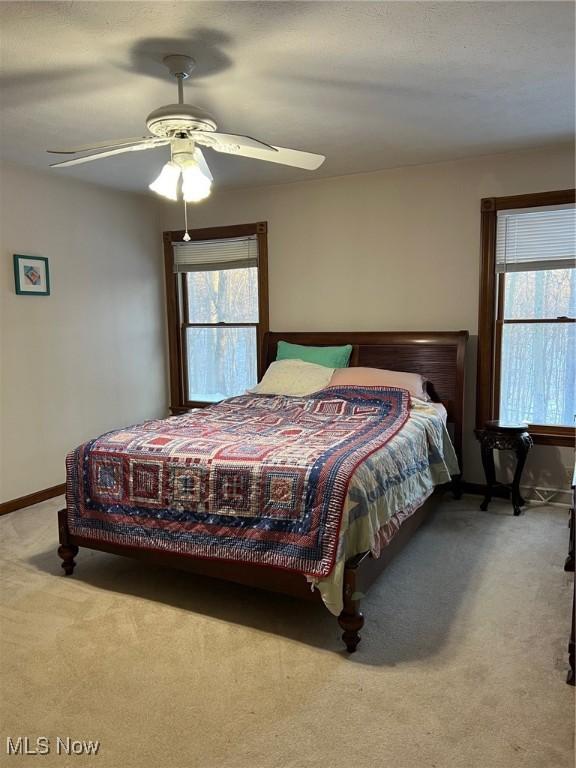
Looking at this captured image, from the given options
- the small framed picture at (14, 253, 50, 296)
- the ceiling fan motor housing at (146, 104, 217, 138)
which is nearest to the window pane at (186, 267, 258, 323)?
the small framed picture at (14, 253, 50, 296)

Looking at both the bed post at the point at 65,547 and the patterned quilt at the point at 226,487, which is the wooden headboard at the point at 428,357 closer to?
the patterned quilt at the point at 226,487

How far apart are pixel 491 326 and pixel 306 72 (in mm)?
2381

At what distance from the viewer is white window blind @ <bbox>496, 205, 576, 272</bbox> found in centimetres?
393

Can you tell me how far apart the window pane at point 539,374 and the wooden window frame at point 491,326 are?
2.2 inches

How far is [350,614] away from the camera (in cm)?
233

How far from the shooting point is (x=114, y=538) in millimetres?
2906

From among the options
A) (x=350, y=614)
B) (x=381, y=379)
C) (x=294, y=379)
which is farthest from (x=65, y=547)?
(x=381, y=379)

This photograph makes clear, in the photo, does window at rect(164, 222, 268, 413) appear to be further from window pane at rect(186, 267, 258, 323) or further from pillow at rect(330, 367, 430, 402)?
pillow at rect(330, 367, 430, 402)

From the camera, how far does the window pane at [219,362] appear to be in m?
5.32

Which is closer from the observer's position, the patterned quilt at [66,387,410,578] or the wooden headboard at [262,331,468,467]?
A: the patterned quilt at [66,387,410,578]

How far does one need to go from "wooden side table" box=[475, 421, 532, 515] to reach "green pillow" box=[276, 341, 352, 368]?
1.14 m

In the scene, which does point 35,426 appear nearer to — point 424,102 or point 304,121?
point 304,121

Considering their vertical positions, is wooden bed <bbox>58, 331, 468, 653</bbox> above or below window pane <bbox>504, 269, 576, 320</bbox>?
below

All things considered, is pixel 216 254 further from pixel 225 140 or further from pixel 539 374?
pixel 539 374
